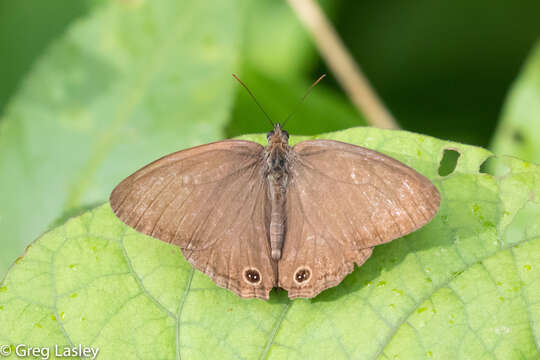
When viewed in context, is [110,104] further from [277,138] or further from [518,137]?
[518,137]

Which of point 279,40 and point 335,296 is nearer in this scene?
point 335,296

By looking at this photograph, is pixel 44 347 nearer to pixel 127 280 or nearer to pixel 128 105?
pixel 127 280

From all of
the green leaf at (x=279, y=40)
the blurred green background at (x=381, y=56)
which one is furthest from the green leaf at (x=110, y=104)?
the green leaf at (x=279, y=40)

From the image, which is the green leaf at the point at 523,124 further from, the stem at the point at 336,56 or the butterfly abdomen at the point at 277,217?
the butterfly abdomen at the point at 277,217

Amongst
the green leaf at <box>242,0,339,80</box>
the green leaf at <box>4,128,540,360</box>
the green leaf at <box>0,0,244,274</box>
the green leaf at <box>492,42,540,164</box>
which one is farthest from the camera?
the green leaf at <box>242,0,339,80</box>

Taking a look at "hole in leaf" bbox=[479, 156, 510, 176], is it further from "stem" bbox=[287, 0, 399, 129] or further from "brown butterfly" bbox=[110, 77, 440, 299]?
"stem" bbox=[287, 0, 399, 129]

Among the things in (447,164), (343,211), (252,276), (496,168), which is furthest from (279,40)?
(252,276)

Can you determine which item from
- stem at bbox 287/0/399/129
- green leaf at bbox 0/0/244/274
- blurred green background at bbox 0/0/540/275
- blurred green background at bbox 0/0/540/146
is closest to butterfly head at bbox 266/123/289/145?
green leaf at bbox 0/0/244/274
